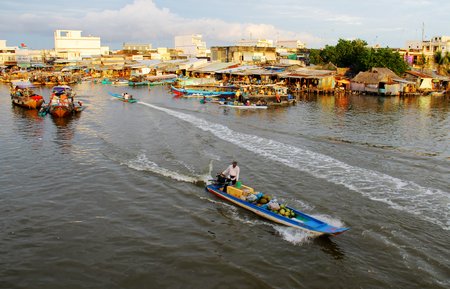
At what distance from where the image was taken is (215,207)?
15023 millimetres

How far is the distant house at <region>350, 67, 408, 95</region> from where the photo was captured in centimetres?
5103

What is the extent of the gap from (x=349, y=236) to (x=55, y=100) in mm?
31796

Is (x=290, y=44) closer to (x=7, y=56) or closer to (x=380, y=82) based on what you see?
(x=380, y=82)

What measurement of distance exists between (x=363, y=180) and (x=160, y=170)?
33.0 ft

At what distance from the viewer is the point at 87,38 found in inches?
4764

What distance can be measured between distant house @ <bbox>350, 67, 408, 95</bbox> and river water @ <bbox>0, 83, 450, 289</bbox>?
22.7 metres

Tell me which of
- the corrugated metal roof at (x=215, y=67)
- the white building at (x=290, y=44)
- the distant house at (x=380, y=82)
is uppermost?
the white building at (x=290, y=44)

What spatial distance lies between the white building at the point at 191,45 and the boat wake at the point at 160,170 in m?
98.8

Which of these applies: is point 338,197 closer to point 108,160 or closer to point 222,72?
point 108,160

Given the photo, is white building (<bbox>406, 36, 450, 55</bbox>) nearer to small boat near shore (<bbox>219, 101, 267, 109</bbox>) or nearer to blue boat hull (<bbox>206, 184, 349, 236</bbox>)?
small boat near shore (<bbox>219, 101, 267, 109</bbox>)

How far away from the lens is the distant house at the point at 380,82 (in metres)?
51.0

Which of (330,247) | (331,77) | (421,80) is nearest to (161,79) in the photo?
(331,77)

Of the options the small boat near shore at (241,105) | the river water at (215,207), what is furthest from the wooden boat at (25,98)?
the small boat near shore at (241,105)

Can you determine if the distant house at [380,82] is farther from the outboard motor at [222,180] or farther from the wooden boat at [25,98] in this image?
the outboard motor at [222,180]
